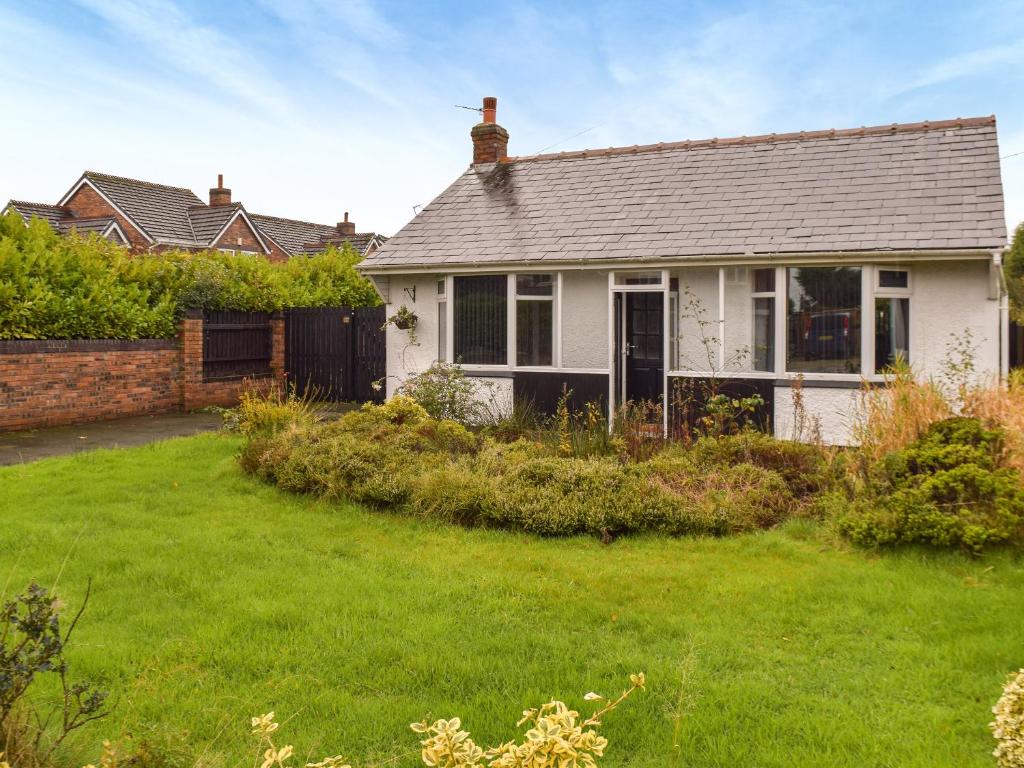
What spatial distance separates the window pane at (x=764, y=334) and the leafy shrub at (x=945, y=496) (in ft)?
14.0

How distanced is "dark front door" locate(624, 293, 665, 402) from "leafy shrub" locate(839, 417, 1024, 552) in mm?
5801

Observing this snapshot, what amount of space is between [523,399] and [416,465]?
4.41m

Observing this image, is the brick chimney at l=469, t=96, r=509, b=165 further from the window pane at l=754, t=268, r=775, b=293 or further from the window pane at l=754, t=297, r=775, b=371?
the window pane at l=754, t=297, r=775, b=371

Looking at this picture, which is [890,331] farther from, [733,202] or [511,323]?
[511,323]

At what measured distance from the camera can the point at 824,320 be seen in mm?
10844

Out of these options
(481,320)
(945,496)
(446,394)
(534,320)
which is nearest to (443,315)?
(481,320)

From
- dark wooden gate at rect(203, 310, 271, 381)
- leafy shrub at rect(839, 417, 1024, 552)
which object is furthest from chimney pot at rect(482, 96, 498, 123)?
leafy shrub at rect(839, 417, 1024, 552)

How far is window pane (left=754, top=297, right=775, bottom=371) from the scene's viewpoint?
1118 centimetres

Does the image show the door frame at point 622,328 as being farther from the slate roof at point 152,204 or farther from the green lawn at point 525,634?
the slate roof at point 152,204

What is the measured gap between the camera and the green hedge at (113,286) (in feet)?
43.4

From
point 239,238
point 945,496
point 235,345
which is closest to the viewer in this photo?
point 945,496

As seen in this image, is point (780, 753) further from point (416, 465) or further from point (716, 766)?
point (416, 465)

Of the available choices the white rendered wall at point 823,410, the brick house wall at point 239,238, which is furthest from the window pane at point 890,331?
the brick house wall at point 239,238

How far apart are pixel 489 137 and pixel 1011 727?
1474 cm
